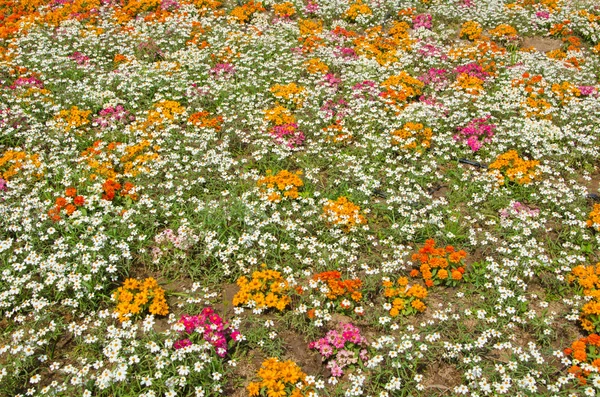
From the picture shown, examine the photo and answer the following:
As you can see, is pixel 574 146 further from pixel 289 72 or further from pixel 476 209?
pixel 289 72

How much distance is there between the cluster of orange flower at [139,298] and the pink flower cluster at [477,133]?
20.2 ft

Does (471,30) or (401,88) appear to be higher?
(471,30)

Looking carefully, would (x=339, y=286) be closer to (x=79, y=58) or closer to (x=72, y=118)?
(x=72, y=118)

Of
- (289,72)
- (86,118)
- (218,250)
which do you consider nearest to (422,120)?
(289,72)

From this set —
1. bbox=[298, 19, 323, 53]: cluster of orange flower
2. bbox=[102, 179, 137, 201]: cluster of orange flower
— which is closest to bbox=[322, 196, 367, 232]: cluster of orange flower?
bbox=[102, 179, 137, 201]: cluster of orange flower

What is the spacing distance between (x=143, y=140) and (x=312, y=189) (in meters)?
3.30

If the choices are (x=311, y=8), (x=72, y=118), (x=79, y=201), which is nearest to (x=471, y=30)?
(x=311, y=8)

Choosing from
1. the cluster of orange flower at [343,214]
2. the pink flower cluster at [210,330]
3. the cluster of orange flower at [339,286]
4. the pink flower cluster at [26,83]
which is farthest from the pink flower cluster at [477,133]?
the pink flower cluster at [26,83]

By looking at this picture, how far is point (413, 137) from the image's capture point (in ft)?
30.1

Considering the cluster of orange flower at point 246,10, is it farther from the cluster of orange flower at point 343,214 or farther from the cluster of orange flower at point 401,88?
the cluster of orange flower at point 343,214

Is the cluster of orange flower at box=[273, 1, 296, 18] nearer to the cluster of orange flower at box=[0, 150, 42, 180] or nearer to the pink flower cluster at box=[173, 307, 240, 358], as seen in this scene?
the cluster of orange flower at box=[0, 150, 42, 180]

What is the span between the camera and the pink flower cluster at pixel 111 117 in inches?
Result: 370

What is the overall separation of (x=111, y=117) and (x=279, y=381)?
645 centimetres

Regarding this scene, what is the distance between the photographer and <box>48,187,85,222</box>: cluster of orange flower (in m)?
7.28
